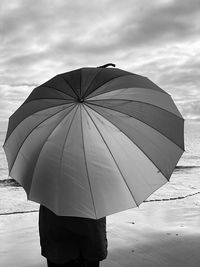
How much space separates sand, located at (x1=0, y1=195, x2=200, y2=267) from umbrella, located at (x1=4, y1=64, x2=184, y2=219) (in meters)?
1.87

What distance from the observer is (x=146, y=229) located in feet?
17.4

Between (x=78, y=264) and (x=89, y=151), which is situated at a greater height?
(x=89, y=151)

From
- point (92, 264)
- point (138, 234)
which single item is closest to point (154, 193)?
point (138, 234)

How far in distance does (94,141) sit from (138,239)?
2717mm

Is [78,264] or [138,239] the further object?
[138,239]

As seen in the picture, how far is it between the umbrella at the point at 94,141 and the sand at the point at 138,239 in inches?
73.5

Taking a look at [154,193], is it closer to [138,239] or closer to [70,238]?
[138,239]

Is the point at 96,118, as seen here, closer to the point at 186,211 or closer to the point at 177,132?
the point at 177,132

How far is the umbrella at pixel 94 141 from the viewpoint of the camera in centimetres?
237

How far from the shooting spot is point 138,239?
485 centimetres

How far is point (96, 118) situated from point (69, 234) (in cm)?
71

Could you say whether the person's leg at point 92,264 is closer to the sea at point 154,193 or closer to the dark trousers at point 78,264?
the dark trousers at point 78,264

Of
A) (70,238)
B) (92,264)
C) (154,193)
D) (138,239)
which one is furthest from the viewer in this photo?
(154,193)

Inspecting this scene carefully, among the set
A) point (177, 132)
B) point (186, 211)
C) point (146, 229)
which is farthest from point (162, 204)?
point (177, 132)
